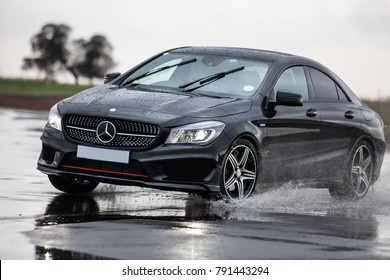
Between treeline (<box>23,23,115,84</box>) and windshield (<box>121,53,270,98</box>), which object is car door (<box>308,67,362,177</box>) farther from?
treeline (<box>23,23,115,84</box>)

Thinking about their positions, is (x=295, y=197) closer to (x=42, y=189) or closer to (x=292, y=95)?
(x=292, y=95)

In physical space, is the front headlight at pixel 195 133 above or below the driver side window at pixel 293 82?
below

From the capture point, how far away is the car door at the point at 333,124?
1416 centimetres

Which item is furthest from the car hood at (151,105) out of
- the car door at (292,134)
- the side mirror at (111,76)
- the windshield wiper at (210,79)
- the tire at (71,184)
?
the side mirror at (111,76)

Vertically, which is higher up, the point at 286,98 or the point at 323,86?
the point at 323,86

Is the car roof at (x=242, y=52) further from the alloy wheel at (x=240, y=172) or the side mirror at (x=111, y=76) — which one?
the alloy wheel at (x=240, y=172)

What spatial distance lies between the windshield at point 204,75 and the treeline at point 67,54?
8213cm

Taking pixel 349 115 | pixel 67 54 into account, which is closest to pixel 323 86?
pixel 349 115

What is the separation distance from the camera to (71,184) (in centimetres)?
1336

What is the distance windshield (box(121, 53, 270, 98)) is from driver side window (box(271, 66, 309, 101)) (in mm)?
218

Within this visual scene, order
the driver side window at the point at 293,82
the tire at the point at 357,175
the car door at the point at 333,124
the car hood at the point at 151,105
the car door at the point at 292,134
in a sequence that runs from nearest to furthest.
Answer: the car hood at the point at 151,105 → the car door at the point at 292,134 → the driver side window at the point at 293,82 → the car door at the point at 333,124 → the tire at the point at 357,175

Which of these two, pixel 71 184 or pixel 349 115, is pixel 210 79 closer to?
pixel 71 184

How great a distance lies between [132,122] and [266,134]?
1.57 meters

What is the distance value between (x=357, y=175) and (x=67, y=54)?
86.3 metres
